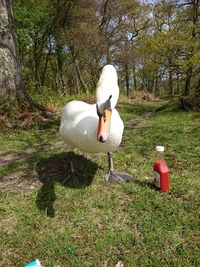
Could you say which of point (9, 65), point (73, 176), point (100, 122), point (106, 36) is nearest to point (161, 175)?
point (100, 122)

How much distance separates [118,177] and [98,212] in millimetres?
790

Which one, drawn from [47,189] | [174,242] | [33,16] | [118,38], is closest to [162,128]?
[47,189]

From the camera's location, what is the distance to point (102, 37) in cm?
2172

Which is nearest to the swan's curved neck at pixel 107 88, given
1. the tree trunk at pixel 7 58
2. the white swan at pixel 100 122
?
the white swan at pixel 100 122

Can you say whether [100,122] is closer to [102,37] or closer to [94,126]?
[94,126]

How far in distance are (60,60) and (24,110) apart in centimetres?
1840

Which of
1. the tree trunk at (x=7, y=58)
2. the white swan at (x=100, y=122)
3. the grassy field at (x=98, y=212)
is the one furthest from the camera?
the tree trunk at (x=7, y=58)

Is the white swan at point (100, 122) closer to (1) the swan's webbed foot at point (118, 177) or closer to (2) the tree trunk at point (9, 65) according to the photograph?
(1) the swan's webbed foot at point (118, 177)

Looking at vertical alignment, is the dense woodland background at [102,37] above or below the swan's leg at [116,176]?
above

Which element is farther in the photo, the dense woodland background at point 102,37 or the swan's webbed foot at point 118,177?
the dense woodland background at point 102,37

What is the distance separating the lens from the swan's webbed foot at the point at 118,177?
411 cm

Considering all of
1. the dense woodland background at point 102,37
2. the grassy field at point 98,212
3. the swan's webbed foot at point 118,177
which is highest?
the dense woodland background at point 102,37

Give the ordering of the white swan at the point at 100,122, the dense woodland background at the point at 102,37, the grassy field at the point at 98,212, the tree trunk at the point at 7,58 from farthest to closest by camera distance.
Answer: the dense woodland background at the point at 102,37 < the tree trunk at the point at 7,58 < the white swan at the point at 100,122 < the grassy field at the point at 98,212

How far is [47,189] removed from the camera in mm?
3965
